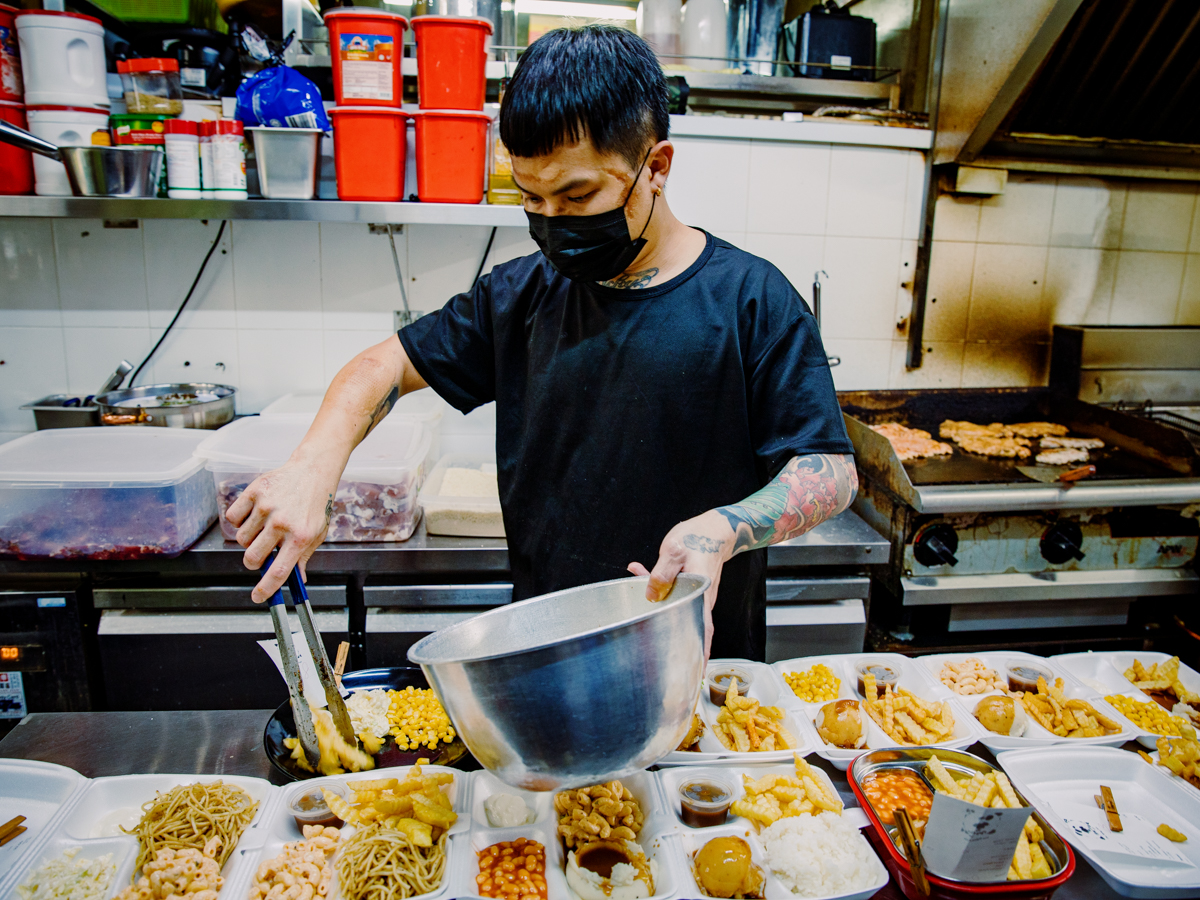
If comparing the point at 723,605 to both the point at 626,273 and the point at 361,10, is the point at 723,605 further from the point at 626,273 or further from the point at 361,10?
the point at 361,10

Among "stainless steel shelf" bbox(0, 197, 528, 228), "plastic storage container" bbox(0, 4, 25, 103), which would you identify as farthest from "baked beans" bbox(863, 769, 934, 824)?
"plastic storage container" bbox(0, 4, 25, 103)

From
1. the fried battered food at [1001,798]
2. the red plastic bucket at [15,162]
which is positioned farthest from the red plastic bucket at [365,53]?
the fried battered food at [1001,798]

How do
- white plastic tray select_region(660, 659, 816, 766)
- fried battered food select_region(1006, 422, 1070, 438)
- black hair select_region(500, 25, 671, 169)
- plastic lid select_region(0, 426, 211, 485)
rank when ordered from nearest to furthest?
black hair select_region(500, 25, 671, 169) < white plastic tray select_region(660, 659, 816, 766) < plastic lid select_region(0, 426, 211, 485) < fried battered food select_region(1006, 422, 1070, 438)

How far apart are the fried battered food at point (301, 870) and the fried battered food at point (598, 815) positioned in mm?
324

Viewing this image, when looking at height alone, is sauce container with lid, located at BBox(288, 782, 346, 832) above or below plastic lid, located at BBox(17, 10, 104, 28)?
below

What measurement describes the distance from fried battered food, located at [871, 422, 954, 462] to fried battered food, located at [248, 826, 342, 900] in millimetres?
1966

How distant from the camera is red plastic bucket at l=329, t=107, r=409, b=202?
7.77 feet

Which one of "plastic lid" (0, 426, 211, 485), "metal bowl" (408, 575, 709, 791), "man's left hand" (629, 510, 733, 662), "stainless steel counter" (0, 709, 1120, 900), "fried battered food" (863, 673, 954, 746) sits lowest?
"stainless steel counter" (0, 709, 1120, 900)

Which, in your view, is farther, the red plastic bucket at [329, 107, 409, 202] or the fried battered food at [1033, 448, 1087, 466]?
the fried battered food at [1033, 448, 1087, 466]

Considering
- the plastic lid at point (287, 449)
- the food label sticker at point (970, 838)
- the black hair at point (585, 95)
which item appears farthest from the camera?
the plastic lid at point (287, 449)

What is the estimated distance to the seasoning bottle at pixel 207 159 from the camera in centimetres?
241

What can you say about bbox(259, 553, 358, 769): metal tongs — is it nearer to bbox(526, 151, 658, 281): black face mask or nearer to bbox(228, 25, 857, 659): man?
bbox(228, 25, 857, 659): man

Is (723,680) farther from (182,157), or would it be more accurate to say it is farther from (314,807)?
(182,157)

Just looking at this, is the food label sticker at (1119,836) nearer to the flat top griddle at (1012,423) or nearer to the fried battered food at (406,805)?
the fried battered food at (406,805)
